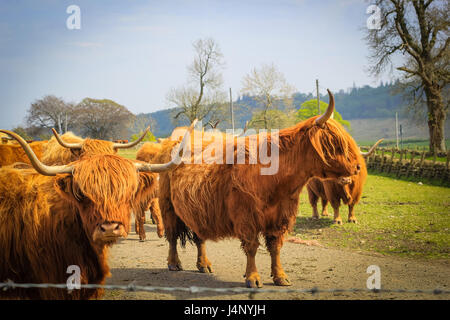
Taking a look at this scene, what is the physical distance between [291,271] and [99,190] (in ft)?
12.1

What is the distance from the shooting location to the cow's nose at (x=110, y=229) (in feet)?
9.48

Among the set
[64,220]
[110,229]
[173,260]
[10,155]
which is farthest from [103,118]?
[110,229]

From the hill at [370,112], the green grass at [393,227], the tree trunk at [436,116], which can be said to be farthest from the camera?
the hill at [370,112]

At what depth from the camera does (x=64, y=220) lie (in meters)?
3.24

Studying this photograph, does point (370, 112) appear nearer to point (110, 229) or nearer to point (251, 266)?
point (251, 266)

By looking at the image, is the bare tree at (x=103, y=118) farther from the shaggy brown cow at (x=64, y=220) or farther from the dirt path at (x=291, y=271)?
the shaggy brown cow at (x=64, y=220)

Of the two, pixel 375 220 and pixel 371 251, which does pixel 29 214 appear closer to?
pixel 371 251

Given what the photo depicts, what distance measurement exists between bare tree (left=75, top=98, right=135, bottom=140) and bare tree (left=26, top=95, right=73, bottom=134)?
887 millimetres

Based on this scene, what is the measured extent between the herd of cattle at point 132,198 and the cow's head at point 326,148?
0.01 m

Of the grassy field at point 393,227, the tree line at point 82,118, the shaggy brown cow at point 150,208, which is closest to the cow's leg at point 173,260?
the shaggy brown cow at point 150,208

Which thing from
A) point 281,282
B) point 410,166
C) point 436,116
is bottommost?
point 281,282

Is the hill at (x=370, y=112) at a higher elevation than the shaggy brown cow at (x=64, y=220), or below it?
higher

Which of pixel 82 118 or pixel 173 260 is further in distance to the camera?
pixel 82 118
